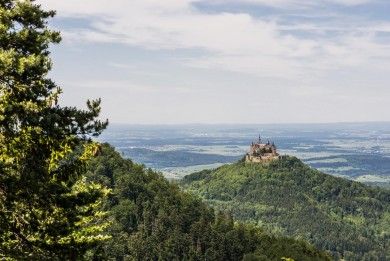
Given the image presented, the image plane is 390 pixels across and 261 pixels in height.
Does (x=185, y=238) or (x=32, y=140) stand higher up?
(x=32, y=140)

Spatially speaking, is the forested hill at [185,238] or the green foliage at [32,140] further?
the forested hill at [185,238]

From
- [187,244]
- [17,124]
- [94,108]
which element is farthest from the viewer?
[187,244]

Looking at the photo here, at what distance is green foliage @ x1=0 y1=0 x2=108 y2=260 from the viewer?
1931 centimetres

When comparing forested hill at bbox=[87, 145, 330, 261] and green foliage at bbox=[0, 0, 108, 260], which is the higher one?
green foliage at bbox=[0, 0, 108, 260]

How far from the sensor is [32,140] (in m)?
20.1

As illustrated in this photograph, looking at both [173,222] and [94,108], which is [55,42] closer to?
[94,108]

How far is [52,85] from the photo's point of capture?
20875 mm

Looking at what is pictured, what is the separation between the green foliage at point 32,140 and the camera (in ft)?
63.4

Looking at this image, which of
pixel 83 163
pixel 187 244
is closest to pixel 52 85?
pixel 83 163

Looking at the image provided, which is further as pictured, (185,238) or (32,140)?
(185,238)

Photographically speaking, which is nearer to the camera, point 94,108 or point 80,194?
point 94,108

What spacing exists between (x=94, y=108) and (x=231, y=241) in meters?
171

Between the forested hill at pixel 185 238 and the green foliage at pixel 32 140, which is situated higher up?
the green foliage at pixel 32 140

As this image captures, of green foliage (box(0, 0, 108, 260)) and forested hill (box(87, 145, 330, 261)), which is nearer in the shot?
green foliage (box(0, 0, 108, 260))
